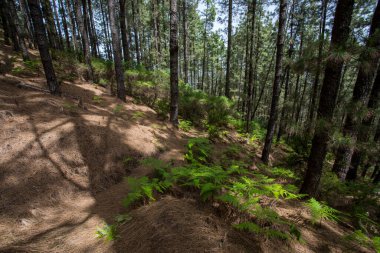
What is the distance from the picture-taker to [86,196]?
390 centimetres

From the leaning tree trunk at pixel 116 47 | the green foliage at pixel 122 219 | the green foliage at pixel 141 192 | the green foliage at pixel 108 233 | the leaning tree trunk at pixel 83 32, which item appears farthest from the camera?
the leaning tree trunk at pixel 83 32

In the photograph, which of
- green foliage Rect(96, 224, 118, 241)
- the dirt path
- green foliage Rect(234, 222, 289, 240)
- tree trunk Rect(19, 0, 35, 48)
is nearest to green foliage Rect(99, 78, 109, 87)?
the dirt path

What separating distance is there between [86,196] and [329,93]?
577 centimetres

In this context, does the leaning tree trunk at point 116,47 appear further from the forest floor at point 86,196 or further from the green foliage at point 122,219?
the green foliage at point 122,219

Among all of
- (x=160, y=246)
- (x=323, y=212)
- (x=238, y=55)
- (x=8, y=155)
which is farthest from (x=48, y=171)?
(x=238, y=55)

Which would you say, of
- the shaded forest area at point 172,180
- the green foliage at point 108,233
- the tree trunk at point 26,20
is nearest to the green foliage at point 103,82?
the shaded forest area at point 172,180

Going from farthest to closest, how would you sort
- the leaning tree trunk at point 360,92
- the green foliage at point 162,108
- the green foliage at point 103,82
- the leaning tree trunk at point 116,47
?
the green foliage at point 103,82 < the green foliage at point 162,108 < the leaning tree trunk at point 116,47 < the leaning tree trunk at point 360,92

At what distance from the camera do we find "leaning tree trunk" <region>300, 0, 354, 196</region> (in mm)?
3678

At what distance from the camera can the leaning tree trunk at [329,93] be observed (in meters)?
3.68

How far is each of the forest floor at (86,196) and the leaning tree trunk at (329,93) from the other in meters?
0.89

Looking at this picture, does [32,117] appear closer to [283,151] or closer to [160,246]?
[160,246]

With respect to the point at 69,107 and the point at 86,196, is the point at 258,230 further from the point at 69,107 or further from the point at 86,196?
the point at 69,107

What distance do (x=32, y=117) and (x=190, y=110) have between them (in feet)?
26.1

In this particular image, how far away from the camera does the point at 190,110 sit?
37.6 feet
